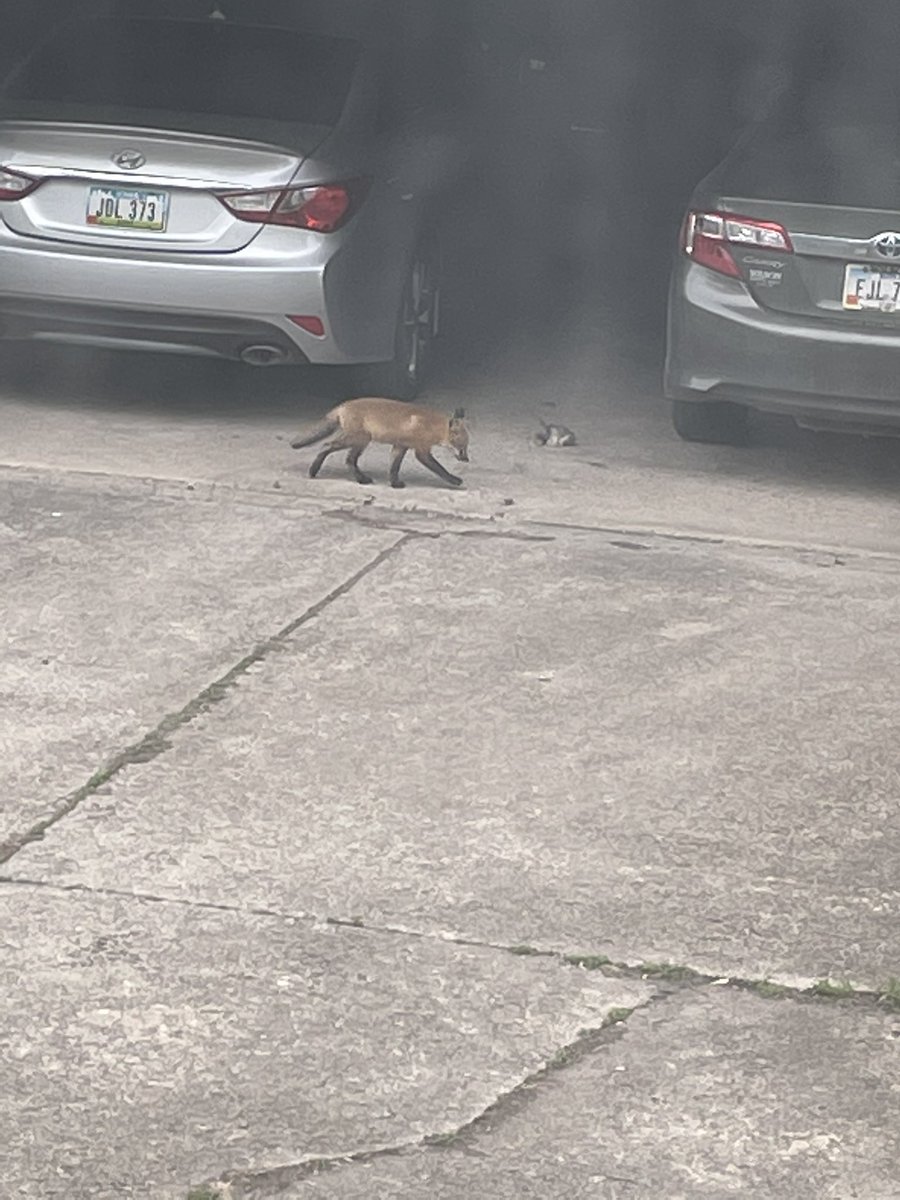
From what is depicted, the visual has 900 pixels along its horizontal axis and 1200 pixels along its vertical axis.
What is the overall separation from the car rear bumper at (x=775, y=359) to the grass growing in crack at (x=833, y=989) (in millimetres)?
4310

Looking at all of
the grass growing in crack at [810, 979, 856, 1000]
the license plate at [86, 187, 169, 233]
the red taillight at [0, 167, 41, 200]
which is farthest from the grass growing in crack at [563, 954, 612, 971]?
the red taillight at [0, 167, 41, 200]

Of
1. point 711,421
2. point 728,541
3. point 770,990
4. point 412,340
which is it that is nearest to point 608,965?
point 770,990

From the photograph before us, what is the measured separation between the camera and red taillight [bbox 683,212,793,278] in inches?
354

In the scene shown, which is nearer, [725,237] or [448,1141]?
[448,1141]

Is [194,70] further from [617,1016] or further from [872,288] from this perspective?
[617,1016]

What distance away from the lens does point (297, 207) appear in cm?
941

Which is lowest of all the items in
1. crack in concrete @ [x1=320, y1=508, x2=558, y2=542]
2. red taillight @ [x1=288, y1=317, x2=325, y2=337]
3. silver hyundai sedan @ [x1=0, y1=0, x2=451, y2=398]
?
crack in concrete @ [x1=320, y1=508, x2=558, y2=542]

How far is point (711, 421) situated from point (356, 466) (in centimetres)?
168

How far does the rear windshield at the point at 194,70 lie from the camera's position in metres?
10.1

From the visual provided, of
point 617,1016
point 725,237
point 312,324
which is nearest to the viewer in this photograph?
point 617,1016

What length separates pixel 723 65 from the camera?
1691 centimetres

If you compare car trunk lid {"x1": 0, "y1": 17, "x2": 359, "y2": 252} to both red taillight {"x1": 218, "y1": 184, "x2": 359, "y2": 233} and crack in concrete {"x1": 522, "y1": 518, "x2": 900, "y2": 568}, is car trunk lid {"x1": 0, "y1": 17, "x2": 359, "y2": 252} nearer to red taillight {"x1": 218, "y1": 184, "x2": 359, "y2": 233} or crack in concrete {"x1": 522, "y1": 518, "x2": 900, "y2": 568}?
red taillight {"x1": 218, "y1": 184, "x2": 359, "y2": 233}

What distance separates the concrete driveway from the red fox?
159 millimetres

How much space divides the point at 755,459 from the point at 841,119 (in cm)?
153
